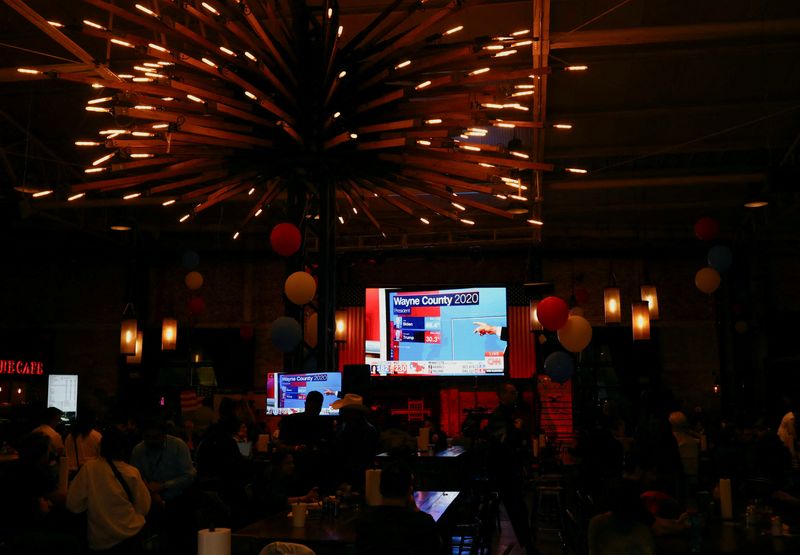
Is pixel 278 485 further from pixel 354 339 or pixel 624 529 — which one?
pixel 354 339

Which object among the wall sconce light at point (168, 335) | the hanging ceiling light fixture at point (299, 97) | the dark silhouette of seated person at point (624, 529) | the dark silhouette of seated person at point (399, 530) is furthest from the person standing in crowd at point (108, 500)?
the wall sconce light at point (168, 335)

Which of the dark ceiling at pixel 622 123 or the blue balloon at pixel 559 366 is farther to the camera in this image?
the blue balloon at pixel 559 366

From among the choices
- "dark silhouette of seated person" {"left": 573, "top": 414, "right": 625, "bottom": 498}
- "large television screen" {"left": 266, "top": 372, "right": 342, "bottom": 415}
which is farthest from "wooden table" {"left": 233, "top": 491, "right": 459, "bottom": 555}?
"large television screen" {"left": 266, "top": 372, "right": 342, "bottom": 415}

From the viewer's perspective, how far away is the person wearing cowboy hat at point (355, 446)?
6.23 metres

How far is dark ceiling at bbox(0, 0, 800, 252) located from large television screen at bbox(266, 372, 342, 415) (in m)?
3.42

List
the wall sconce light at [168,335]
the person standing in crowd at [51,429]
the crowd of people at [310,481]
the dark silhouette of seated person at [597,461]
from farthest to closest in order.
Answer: the wall sconce light at [168,335] < the person standing in crowd at [51,429] < the dark silhouette of seated person at [597,461] < the crowd of people at [310,481]

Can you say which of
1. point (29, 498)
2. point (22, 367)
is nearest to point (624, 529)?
point (29, 498)

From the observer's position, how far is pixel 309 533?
4.27 meters

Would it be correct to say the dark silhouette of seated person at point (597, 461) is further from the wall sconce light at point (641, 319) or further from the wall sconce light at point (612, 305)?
the wall sconce light at point (612, 305)

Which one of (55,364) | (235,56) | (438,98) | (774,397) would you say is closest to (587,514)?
(438,98)

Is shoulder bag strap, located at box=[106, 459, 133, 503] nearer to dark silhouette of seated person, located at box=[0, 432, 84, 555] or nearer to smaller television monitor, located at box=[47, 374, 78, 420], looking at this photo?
dark silhouette of seated person, located at box=[0, 432, 84, 555]

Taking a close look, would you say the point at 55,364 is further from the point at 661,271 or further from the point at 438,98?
the point at 438,98

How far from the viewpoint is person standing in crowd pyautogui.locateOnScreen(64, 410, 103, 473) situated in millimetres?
7953

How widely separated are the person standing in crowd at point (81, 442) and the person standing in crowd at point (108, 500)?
3.48 m
